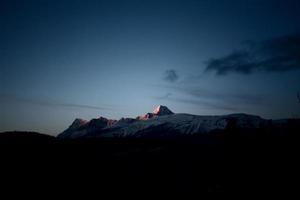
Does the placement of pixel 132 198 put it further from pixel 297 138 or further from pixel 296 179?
pixel 297 138

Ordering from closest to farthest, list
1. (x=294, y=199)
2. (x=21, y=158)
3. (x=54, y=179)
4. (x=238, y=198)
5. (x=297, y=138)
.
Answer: (x=294, y=199), (x=238, y=198), (x=54, y=179), (x=21, y=158), (x=297, y=138)

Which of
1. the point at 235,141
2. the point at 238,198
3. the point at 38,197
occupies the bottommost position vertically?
the point at 38,197

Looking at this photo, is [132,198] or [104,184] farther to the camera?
[104,184]

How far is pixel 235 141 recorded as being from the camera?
124 feet

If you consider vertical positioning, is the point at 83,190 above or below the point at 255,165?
below

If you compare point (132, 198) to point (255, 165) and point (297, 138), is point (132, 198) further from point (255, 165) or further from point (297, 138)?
point (297, 138)

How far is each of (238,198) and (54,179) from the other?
91.2ft

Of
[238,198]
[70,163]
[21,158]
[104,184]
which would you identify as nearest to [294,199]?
[238,198]

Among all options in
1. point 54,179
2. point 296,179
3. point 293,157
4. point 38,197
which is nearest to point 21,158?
Result: point 54,179

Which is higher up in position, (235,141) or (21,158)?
(235,141)

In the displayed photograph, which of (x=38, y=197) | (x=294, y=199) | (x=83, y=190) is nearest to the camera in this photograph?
(x=294, y=199)

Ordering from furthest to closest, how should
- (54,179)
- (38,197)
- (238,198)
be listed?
(54,179) → (38,197) → (238,198)

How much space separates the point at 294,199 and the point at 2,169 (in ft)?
140

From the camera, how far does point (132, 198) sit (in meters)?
30.8
